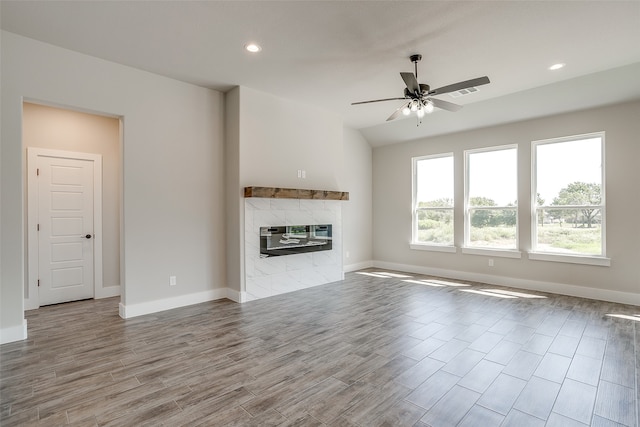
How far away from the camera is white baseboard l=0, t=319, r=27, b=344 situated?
10.6 feet

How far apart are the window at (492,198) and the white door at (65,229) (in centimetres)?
657

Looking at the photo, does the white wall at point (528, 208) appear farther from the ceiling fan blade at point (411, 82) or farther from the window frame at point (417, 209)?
the ceiling fan blade at point (411, 82)

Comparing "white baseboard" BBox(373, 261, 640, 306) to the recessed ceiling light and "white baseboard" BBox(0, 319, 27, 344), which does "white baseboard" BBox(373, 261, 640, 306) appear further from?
"white baseboard" BBox(0, 319, 27, 344)

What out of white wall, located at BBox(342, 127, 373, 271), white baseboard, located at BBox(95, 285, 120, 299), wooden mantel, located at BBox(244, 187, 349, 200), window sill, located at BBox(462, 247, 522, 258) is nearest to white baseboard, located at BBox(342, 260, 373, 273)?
white wall, located at BBox(342, 127, 373, 271)

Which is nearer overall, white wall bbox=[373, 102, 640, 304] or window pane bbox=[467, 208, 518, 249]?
white wall bbox=[373, 102, 640, 304]

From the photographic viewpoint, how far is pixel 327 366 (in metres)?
2.74

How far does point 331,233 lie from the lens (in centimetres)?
602

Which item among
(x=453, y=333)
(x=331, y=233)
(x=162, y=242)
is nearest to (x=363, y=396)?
(x=453, y=333)

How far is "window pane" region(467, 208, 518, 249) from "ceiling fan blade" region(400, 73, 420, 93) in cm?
347

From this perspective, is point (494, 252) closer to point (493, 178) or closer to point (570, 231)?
point (570, 231)

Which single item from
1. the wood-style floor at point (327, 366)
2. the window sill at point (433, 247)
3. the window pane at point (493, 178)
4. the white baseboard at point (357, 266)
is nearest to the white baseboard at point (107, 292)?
Answer: the wood-style floor at point (327, 366)

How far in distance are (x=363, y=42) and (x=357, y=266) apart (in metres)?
4.87

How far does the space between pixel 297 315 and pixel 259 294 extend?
1.00 meters

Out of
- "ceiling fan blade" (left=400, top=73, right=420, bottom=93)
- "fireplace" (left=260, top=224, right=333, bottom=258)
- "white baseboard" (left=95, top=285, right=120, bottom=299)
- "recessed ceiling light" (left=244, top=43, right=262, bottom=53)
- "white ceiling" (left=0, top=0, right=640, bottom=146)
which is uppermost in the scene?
"recessed ceiling light" (left=244, top=43, right=262, bottom=53)
